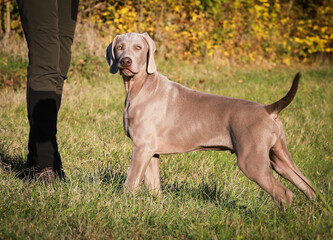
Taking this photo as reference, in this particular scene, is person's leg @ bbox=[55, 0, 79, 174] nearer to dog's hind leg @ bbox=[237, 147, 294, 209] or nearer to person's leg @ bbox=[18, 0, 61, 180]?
person's leg @ bbox=[18, 0, 61, 180]

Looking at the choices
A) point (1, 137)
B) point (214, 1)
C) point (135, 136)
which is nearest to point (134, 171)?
point (135, 136)

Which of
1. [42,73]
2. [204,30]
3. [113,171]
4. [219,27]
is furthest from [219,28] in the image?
[42,73]

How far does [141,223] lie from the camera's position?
217cm

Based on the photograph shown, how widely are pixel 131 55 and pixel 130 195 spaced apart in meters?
1.08

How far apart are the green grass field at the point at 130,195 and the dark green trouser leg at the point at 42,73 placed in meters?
0.29

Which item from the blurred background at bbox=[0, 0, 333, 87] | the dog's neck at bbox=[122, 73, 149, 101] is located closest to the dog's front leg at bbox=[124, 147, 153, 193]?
the dog's neck at bbox=[122, 73, 149, 101]

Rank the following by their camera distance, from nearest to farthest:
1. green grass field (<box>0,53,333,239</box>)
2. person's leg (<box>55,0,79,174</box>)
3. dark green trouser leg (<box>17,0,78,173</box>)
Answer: green grass field (<box>0,53,333,239</box>), dark green trouser leg (<box>17,0,78,173</box>), person's leg (<box>55,0,79,174</box>)

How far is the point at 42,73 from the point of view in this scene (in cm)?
272

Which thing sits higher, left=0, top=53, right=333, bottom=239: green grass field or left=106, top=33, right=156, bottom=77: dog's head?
left=106, top=33, right=156, bottom=77: dog's head

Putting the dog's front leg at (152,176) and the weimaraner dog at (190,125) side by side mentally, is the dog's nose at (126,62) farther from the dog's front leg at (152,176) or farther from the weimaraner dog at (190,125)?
the dog's front leg at (152,176)

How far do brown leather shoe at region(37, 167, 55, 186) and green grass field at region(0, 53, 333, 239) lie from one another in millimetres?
52

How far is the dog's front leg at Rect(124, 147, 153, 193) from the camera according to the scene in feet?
8.71

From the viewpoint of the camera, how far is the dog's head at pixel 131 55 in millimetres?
2826

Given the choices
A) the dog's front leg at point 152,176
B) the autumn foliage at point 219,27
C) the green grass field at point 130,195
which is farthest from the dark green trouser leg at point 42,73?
the autumn foliage at point 219,27
